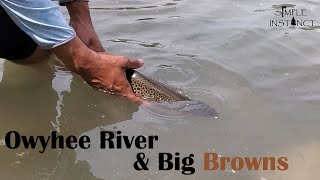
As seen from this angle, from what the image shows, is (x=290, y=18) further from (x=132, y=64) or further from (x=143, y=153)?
(x=143, y=153)

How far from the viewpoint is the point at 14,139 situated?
2869 millimetres

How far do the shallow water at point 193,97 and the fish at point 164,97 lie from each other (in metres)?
0.07

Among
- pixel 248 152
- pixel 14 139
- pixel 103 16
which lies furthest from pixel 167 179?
pixel 103 16

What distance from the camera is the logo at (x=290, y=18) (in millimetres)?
4656

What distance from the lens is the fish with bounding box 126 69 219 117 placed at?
10.3ft

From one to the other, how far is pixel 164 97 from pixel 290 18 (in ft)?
7.15

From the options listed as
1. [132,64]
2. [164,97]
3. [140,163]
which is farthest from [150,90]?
[140,163]

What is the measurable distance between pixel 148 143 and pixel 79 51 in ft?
2.18

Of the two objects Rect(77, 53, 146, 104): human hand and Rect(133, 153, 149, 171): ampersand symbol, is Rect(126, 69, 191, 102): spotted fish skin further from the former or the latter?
Rect(133, 153, 149, 171): ampersand symbol

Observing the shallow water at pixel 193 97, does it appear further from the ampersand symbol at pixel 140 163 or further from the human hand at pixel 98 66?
the human hand at pixel 98 66

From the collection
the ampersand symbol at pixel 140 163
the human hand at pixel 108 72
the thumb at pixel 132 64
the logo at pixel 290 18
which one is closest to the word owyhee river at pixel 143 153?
the ampersand symbol at pixel 140 163

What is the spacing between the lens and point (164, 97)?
10.5 feet

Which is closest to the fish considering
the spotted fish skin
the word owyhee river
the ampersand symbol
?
the spotted fish skin

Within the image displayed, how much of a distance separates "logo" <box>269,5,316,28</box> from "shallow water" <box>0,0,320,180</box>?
10 cm
